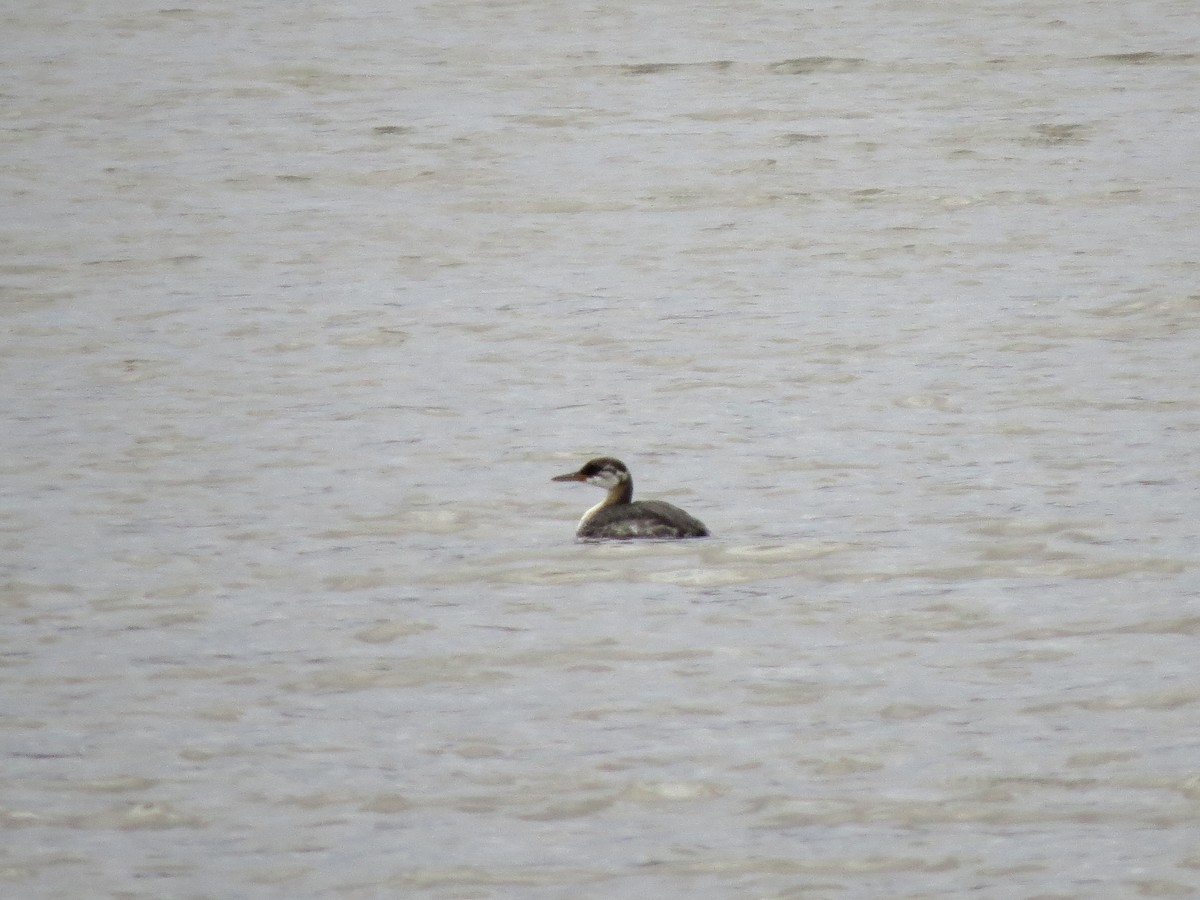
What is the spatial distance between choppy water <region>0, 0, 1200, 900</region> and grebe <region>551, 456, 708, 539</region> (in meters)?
0.17

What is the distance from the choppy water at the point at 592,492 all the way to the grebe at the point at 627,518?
169 millimetres

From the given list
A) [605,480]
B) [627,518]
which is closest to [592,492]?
[605,480]

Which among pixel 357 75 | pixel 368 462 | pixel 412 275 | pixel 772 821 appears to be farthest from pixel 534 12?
pixel 772 821

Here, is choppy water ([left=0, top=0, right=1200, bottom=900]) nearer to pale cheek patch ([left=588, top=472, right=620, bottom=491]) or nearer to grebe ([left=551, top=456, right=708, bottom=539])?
grebe ([left=551, top=456, right=708, bottom=539])

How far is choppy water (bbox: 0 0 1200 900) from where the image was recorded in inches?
368

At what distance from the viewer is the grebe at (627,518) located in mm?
13336

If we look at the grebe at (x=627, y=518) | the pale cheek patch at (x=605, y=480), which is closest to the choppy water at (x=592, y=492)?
the grebe at (x=627, y=518)

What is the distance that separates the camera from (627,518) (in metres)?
13.4

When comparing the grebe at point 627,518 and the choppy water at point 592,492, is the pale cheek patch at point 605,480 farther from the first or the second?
the choppy water at point 592,492

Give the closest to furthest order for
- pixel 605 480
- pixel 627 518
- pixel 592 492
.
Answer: pixel 627 518
pixel 605 480
pixel 592 492

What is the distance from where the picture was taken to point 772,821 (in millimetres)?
9250

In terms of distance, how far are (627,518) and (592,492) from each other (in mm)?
2182

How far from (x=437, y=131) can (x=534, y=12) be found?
9.94 m

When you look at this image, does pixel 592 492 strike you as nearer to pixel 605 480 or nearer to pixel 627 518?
pixel 605 480
